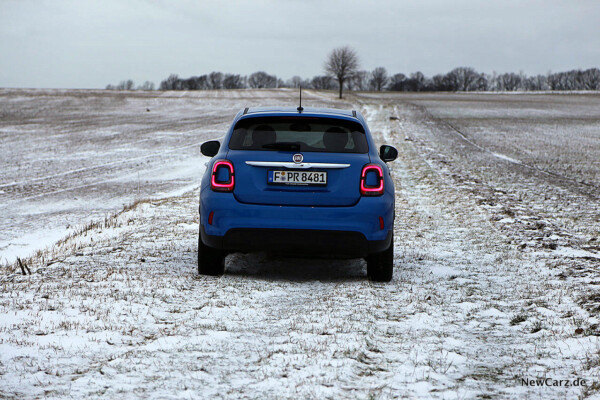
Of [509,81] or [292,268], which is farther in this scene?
[509,81]

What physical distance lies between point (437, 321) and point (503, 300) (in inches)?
39.9

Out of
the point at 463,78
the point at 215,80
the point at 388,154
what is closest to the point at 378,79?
the point at 463,78

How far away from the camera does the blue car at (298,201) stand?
242 inches

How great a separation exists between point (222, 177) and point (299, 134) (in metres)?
0.85

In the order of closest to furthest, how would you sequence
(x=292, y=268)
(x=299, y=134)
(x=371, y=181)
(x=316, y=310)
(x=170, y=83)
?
1. (x=316, y=310)
2. (x=371, y=181)
3. (x=299, y=134)
4. (x=292, y=268)
5. (x=170, y=83)

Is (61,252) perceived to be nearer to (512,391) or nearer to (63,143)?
(512,391)

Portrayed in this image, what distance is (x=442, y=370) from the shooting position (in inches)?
161

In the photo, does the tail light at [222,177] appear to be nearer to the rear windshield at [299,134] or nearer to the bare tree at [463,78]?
the rear windshield at [299,134]

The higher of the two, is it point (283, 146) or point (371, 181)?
point (283, 146)

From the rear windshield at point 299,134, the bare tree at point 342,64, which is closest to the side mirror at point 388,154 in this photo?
the rear windshield at point 299,134

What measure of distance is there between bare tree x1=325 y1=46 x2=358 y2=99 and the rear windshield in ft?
291

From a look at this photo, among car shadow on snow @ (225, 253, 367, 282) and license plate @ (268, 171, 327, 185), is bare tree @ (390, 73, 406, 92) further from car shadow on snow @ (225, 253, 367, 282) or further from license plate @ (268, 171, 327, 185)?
license plate @ (268, 171, 327, 185)

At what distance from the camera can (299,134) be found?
21.3ft

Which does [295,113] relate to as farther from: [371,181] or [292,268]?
[292,268]
